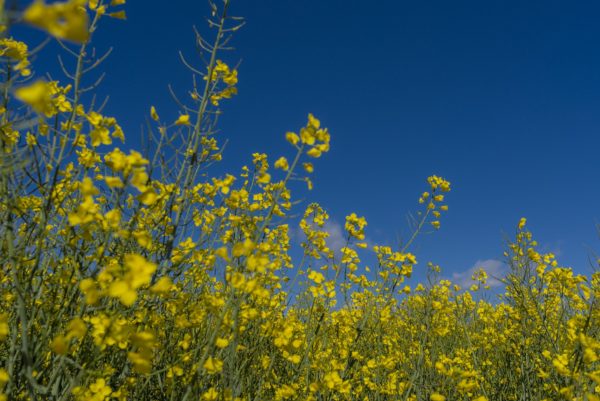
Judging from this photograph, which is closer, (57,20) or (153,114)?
(57,20)

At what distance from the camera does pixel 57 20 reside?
71 cm

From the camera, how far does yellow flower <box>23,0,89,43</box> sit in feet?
2.17

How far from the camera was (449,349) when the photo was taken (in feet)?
25.6

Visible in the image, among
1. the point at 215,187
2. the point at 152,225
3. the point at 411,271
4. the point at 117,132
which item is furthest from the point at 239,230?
the point at 411,271

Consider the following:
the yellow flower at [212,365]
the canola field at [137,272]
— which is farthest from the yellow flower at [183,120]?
the yellow flower at [212,365]

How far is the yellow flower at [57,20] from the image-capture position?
26.1 inches

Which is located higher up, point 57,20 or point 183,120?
point 183,120

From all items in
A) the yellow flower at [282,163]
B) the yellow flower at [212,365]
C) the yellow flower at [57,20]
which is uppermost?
the yellow flower at [282,163]

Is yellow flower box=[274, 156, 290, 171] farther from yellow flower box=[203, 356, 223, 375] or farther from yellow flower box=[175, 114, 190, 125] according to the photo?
yellow flower box=[203, 356, 223, 375]

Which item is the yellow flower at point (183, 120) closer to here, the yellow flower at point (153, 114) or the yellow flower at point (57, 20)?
the yellow flower at point (153, 114)

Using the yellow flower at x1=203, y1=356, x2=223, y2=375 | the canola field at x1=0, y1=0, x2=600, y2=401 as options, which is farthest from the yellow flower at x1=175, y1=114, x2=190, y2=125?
the yellow flower at x1=203, y1=356, x2=223, y2=375

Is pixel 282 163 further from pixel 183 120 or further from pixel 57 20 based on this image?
pixel 57 20

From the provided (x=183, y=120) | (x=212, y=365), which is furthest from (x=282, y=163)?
(x=212, y=365)

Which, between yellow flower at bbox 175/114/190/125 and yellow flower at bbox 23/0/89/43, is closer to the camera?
yellow flower at bbox 23/0/89/43
